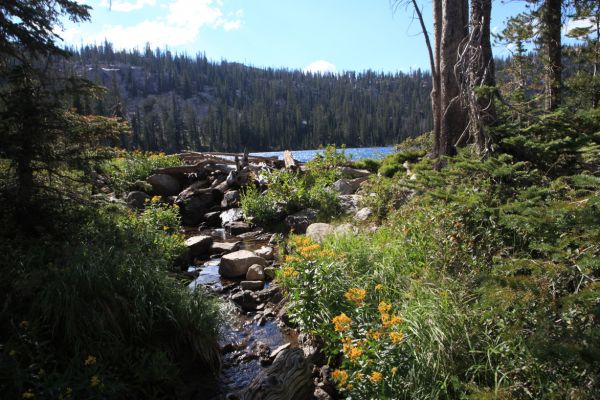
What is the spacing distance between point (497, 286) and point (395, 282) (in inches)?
70.6

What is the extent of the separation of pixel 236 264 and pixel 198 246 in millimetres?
1820

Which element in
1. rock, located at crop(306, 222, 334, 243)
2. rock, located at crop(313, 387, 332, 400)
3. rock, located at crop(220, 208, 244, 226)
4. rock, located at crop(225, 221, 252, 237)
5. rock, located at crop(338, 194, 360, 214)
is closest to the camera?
rock, located at crop(313, 387, 332, 400)

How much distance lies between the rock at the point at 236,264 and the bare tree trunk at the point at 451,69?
438 cm

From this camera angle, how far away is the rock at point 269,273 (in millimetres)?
6878

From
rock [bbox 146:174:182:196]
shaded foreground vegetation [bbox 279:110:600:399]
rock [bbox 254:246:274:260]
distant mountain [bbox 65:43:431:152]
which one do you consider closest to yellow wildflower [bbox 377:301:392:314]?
shaded foreground vegetation [bbox 279:110:600:399]

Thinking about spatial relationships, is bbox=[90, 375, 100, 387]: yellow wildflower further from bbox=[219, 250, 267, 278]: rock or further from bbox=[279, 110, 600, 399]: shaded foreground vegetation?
bbox=[219, 250, 267, 278]: rock

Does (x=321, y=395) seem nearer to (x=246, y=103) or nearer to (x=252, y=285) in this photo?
(x=252, y=285)

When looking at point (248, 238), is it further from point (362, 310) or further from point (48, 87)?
point (362, 310)

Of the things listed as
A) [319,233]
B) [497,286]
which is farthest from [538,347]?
[319,233]

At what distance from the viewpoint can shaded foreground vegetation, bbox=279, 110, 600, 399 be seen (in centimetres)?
262

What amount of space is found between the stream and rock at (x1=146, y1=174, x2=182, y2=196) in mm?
8076

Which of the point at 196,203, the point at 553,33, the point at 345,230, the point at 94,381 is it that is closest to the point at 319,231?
the point at 345,230

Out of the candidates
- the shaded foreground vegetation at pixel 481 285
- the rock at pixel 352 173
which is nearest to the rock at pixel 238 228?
the rock at pixel 352 173

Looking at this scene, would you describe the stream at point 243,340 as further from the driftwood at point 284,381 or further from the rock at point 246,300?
the driftwood at point 284,381
